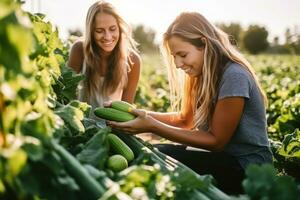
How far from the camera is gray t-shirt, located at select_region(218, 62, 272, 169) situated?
3.61 metres

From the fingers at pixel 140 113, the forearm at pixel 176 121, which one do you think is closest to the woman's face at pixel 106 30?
the forearm at pixel 176 121

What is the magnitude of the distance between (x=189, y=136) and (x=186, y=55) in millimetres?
632

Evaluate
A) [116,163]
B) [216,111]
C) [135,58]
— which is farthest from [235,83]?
[135,58]

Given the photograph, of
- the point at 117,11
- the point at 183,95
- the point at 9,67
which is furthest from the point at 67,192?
the point at 117,11

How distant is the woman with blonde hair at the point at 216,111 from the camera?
362 cm

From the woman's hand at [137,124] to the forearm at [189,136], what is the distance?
0.08 metres

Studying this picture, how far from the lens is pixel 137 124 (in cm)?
354

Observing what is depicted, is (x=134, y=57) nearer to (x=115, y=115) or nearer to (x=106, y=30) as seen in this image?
(x=106, y=30)

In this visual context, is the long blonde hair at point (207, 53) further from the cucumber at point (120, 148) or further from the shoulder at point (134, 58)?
the shoulder at point (134, 58)

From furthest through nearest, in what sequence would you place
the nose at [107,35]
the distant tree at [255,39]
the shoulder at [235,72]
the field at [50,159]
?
the distant tree at [255,39] < the nose at [107,35] < the shoulder at [235,72] < the field at [50,159]

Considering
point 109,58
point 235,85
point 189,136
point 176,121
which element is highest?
point 235,85

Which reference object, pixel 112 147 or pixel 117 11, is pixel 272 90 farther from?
pixel 112 147

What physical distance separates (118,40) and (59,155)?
11.5 feet

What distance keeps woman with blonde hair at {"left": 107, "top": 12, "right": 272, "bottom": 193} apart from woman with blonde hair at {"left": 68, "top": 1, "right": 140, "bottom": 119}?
132 centimetres
